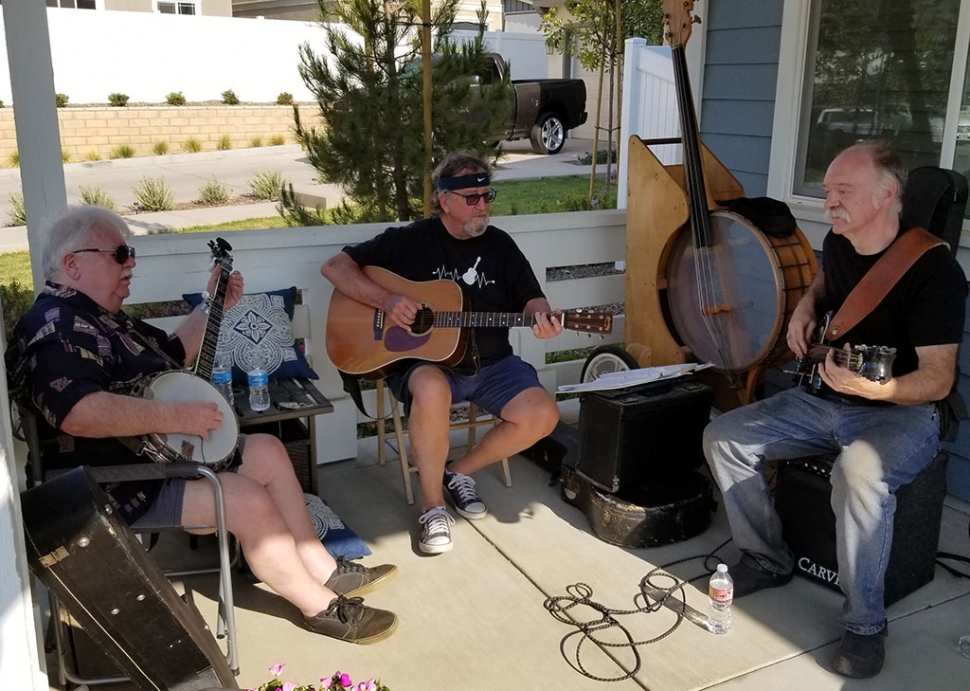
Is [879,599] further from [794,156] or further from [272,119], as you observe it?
[272,119]

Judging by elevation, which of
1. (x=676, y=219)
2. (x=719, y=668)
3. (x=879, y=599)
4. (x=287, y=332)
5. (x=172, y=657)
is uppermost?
(x=676, y=219)

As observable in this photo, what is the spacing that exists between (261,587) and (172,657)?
0.87m

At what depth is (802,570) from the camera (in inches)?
107

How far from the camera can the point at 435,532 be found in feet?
9.44

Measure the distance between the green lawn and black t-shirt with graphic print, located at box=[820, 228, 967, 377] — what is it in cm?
458

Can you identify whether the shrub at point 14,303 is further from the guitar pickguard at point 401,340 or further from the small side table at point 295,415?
the guitar pickguard at point 401,340

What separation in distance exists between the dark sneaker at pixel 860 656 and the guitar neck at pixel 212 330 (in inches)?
72.3

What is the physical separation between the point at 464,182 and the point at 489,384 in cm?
72

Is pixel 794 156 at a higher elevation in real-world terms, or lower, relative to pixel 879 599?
higher

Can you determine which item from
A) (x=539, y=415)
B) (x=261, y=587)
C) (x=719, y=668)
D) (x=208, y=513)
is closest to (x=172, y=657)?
(x=208, y=513)

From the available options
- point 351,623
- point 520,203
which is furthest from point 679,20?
point 520,203

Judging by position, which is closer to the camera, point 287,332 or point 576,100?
point 287,332

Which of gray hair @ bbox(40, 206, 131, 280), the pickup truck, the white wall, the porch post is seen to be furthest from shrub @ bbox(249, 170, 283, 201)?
gray hair @ bbox(40, 206, 131, 280)

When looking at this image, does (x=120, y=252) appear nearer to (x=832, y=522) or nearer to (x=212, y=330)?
(x=212, y=330)
